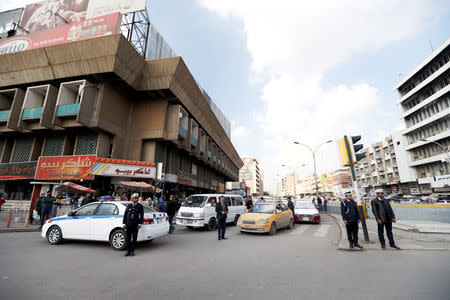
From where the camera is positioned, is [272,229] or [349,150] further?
[272,229]

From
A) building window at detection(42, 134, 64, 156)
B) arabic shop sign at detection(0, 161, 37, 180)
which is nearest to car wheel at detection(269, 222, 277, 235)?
building window at detection(42, 134, 64, 156)

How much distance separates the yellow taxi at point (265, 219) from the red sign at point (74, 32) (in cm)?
2262

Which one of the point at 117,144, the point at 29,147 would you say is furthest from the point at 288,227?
the point at 29,147

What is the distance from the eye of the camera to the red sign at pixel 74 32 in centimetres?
2226

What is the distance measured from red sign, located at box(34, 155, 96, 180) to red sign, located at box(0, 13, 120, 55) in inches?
498

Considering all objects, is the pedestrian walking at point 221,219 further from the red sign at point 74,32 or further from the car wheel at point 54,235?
the red sign at point 74,32

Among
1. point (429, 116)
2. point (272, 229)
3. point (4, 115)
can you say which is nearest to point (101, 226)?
point (272, 229)

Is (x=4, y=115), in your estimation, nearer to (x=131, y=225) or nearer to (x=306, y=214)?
(x=131, y=225)

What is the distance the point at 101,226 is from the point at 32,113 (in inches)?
907

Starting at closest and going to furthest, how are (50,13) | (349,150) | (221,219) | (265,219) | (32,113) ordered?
(349,150) < (221,219) < (265,219) < (32,113) < (50,13)

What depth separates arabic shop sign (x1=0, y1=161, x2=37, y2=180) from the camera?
2230 cm

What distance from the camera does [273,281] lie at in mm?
4152

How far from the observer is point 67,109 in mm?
21031

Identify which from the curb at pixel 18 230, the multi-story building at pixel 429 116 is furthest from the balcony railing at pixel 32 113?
the multi-story building at pixel 429 116
